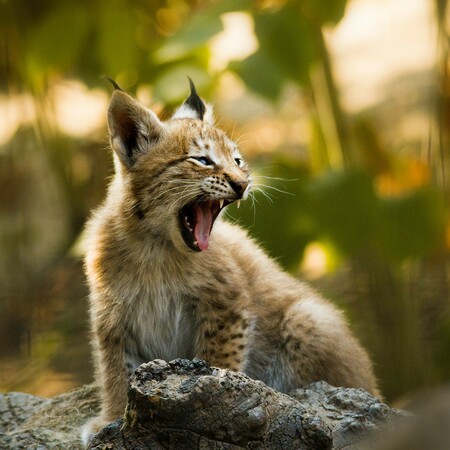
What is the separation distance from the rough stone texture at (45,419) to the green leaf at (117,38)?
186 centimetres

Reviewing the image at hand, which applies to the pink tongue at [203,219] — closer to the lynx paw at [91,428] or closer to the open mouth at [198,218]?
the open mouth at [198,218]

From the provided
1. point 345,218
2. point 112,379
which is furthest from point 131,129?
point 345,218

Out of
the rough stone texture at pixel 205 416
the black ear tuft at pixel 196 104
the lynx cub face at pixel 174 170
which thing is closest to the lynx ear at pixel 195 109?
the black ear tuft at pixel 196 104

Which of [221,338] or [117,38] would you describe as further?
[117,38]

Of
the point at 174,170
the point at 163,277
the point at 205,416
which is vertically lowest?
the point at 205,416

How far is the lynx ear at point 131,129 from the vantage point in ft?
15.7

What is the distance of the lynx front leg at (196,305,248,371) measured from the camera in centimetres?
475

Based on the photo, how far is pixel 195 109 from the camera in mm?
5324

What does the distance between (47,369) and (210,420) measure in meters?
5.05

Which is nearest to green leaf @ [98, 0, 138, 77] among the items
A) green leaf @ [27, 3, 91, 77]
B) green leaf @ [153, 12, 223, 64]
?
green leaf @ [27, 3, 91, 77]

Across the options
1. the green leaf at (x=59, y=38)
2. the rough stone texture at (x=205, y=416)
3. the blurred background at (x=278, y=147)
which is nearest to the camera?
the rough stone texture at (x=205, y=416)

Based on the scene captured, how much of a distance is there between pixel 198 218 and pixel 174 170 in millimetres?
255

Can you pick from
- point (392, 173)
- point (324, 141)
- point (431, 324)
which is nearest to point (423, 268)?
point (431, 324)

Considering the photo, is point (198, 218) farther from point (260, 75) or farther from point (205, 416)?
point (205, 416)
